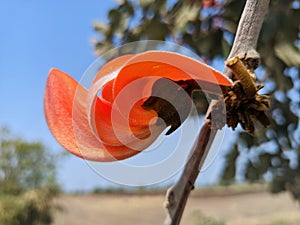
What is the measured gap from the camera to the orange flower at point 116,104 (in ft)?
0.88

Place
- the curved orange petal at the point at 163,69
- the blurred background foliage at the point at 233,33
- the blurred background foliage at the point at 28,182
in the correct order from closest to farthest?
1. the curved orange petal at the point at 163,69
2. the blurred background foliage at the point at 233,33
3. the blurred background foliage at the point at 28,182

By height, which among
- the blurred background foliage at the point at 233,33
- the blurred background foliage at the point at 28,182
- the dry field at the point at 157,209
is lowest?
the dry field at the point at 157,209

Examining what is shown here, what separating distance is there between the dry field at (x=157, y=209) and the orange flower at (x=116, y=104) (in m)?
2.79

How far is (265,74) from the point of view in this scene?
118cm

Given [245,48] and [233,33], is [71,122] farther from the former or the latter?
[233,33]

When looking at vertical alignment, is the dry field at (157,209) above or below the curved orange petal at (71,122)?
below

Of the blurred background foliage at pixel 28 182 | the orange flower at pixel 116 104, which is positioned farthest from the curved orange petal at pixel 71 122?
the blurred background foliage at pixel 28 182

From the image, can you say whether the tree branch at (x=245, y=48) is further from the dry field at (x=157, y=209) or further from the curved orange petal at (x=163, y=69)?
the dry field at (x=157, y=209)

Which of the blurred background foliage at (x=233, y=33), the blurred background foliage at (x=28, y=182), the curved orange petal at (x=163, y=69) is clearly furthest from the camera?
the blurred background foliage at (x=28, y=182)

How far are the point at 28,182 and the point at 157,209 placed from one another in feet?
2.61

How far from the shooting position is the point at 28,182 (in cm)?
322

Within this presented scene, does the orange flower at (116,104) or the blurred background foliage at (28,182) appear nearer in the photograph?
the orange flower at (116,104)

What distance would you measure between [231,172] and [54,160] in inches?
81.4

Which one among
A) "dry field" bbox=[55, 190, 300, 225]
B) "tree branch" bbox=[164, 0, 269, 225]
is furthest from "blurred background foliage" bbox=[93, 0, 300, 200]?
"dry field" bbox=[55, 190, 300, 225]
